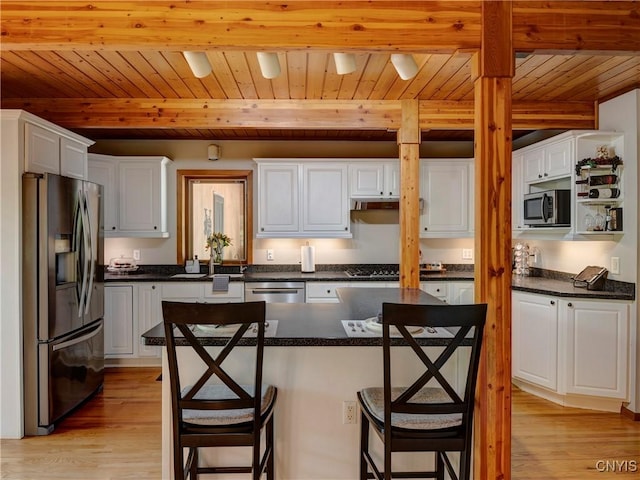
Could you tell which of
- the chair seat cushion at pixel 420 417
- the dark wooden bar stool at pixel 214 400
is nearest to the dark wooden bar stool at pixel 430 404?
the chair seat cushion at pixel 420 417

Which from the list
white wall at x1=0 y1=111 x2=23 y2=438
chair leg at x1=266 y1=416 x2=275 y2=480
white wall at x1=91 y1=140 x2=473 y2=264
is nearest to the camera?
chair leg at x1=266 y1=416 x2=275 y2=480

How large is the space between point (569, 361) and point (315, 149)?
338 cm

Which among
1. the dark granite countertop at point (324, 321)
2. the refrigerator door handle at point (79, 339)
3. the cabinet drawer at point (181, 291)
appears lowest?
the refrigerator door handle at point (79, 339)

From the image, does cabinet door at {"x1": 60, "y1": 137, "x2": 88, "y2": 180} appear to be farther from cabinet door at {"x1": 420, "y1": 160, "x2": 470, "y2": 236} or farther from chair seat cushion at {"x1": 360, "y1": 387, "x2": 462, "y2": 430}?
cabinet door at {"x1": 420, "y1": 160, "x2": 470, "y2": 236}

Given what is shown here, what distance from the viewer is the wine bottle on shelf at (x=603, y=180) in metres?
3.43

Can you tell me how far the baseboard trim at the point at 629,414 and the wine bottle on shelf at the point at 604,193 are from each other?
1.67m

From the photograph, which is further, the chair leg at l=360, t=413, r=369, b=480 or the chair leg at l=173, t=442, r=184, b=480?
the chair leg at l=360, t=413, r=369, b=480

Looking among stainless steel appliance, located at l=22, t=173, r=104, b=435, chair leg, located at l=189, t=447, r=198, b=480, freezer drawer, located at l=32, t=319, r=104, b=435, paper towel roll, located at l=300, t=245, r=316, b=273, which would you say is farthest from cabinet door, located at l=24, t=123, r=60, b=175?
paper towel roll, located at l=300, t=245, r=316, b=273

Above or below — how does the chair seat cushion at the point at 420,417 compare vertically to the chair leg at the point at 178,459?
above

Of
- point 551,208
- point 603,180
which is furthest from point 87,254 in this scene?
point 603,180

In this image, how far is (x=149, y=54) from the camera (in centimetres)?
278

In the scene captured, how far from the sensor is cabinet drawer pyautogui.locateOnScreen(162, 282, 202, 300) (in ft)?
14.5

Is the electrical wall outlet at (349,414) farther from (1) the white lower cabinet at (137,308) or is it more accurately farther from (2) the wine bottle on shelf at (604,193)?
(2) the wine bottle on shelf at (604,193)

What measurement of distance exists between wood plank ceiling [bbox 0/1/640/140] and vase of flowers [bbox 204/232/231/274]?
1.16 metres
